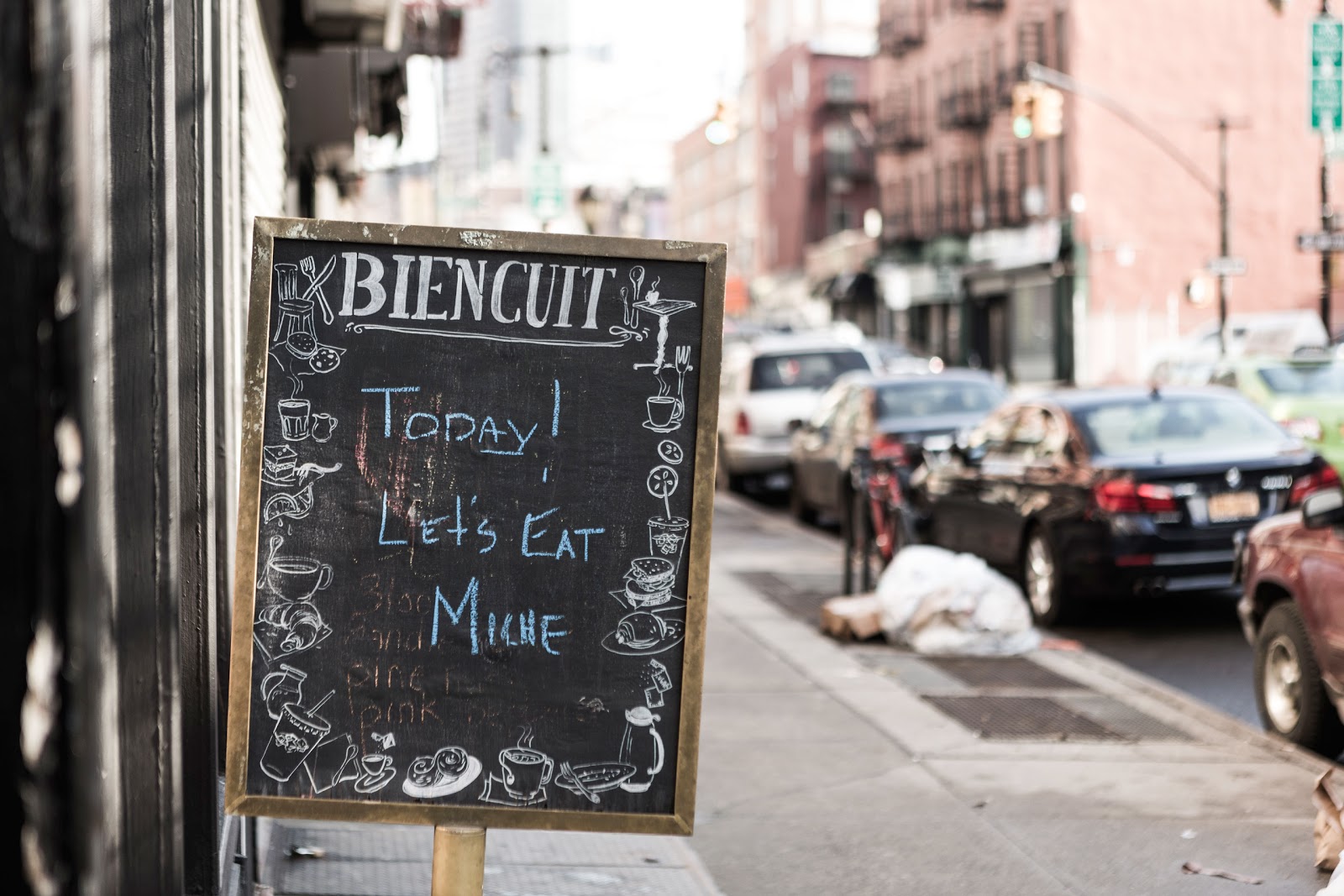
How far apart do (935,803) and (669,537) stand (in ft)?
9.96

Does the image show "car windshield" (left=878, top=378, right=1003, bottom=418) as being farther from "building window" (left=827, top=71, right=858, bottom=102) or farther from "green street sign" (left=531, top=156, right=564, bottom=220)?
"building window" (left=827, top=71, right=858, bottom=102)

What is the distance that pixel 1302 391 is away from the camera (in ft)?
54.2

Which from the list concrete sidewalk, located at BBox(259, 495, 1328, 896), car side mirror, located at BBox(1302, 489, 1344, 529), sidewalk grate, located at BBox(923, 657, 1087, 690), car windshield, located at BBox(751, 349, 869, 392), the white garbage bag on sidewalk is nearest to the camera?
concrete sidewalk, located at BBox(259, 495, 1328, 896)

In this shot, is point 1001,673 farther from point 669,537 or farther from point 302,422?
point 302,422

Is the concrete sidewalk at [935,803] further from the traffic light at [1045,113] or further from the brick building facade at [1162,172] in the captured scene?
the brick building facade at [1162,172]

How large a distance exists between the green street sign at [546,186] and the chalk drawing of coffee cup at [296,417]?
2805 centimetres

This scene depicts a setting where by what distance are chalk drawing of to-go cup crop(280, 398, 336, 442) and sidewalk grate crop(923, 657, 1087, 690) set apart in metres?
6.00

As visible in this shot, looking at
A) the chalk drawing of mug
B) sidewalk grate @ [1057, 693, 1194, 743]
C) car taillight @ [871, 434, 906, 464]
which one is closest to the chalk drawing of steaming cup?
the chalk drawing of mug

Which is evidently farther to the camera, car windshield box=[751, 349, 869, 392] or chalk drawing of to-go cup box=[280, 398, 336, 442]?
car windshield box=[751, 349, 869, 392]

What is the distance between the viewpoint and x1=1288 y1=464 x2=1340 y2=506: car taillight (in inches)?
430

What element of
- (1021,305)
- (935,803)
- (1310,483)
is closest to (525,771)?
(935,803)

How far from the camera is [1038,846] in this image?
6055 mm

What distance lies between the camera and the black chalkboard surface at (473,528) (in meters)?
3.83

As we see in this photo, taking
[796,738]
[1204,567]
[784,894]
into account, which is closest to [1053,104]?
[1204,567]
